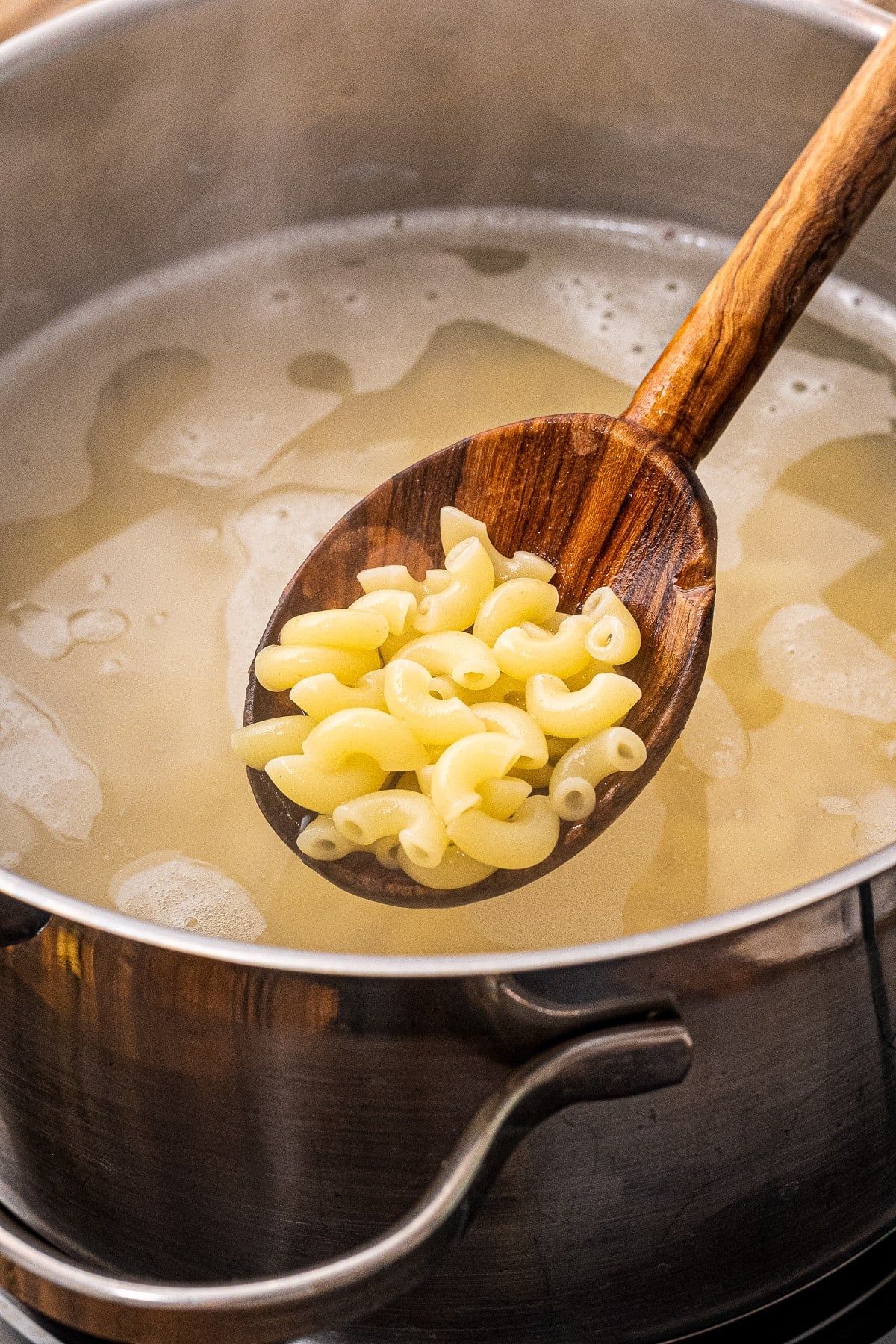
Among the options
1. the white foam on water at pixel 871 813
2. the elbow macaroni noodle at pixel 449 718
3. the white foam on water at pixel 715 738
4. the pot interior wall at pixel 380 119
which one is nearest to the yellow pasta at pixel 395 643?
the elbow macaroni noodle at pixel 449 718

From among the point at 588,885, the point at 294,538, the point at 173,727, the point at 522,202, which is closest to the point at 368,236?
the point at 522,202

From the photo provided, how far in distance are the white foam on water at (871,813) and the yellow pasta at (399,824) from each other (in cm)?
31

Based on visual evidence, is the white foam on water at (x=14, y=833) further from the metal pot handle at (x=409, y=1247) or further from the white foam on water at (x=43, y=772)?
the metal pot handle at (x=409, y=1247)

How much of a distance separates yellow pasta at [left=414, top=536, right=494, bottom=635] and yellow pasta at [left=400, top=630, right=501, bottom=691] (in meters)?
0.01

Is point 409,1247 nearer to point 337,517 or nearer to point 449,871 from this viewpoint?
point 449,871

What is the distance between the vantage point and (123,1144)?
616 millimetres

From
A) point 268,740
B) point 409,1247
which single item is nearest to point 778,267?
point 268,740

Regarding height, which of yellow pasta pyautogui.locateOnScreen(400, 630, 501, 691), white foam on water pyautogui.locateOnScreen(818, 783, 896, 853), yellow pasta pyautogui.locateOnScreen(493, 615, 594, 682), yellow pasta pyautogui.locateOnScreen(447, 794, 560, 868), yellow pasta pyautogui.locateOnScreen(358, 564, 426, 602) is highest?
white foam on water pyautogui.locateOnScreen(818, 783, 896, 853)

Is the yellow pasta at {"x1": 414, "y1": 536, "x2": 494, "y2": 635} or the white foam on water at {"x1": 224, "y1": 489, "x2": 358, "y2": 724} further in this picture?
the white foam on water at {"x1": 224, "y1": 489, "x2": 358, "y2": 724}

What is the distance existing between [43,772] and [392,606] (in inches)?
11.9

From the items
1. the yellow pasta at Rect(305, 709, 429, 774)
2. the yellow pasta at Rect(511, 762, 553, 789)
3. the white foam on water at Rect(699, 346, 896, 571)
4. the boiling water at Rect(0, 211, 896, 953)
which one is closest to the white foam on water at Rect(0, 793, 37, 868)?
the boiling water at Rect(0, 211, 896, 953)

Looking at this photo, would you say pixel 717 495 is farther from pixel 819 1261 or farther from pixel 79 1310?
pixel 79 1310

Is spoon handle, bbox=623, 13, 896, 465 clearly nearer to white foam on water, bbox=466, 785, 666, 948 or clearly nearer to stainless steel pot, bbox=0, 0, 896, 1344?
white foam on water, bbox=466, 785, 666, 948

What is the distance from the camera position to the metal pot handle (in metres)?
0.51
